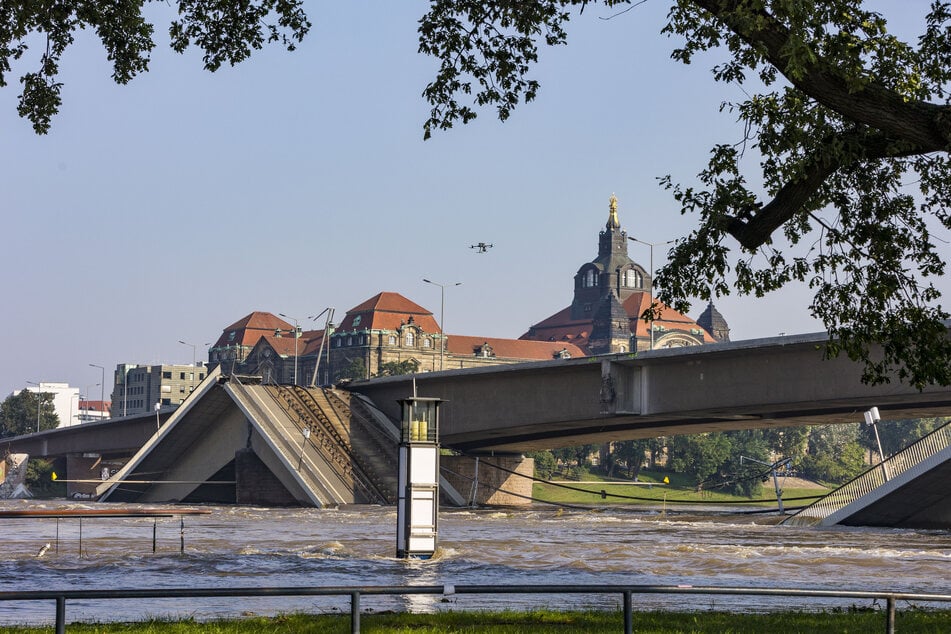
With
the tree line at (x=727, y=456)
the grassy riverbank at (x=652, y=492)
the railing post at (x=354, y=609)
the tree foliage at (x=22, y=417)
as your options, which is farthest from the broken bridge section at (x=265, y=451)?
the tree foliage at (x=22, y=417)

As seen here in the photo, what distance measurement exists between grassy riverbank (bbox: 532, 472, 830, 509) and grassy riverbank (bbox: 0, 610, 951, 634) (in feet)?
252

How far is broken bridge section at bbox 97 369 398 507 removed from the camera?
67500mm

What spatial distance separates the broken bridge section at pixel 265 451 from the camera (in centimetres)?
6750

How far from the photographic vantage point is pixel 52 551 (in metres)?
31.0

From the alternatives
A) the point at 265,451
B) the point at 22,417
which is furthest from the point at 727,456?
the point at 22,417

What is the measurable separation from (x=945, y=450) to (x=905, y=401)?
7.79m

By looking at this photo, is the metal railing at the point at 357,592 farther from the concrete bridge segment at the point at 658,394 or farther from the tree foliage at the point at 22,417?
the tree foliage at the point at 22,417

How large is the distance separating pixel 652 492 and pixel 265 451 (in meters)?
60.4

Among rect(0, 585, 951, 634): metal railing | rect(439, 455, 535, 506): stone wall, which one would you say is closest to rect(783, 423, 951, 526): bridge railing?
rect(439, 455, 535, 506): stone wall

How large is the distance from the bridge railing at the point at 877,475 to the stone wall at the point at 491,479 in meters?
26.6

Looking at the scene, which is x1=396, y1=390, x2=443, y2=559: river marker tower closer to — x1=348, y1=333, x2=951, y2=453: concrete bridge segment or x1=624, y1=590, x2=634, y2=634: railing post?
x1=624, y1=590, x2=634, y2=634: railing post

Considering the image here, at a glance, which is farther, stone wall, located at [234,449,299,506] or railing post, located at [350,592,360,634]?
stone wall, located at [234,449,299,506]

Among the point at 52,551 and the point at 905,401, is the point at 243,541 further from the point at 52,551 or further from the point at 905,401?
the point at 905,401

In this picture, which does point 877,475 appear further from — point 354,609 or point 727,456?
point 727,456
